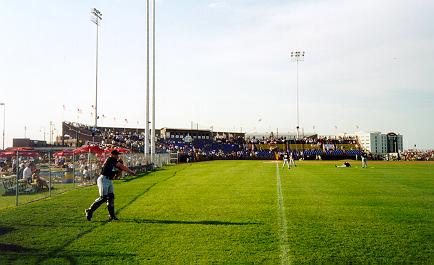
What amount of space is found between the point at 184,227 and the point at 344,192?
379 inches

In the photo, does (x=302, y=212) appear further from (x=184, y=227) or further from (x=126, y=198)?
(x=126, y=198)

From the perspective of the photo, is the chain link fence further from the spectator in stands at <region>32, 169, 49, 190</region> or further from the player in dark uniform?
the player in dark uniform

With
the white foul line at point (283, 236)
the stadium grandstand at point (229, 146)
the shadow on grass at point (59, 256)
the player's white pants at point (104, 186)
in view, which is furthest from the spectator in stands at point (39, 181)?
the stadium grandstand at point (229, 146)

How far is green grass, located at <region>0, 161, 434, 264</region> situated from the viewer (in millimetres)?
7102

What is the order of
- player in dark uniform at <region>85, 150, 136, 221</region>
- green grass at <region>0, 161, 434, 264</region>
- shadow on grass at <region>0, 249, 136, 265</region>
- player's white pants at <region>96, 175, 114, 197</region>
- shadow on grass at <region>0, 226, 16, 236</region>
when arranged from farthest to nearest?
player's white pants at <region>96, 175, 114, 197</region>, player in dark uniform at <region>85, 150, 136, 221</region>, shadow on grass at <region>0, 226, 16, 236</region>, green grass at <region>0, 161, 434, 264</region>, shadow on grass at <region>0, 249, 136, 265</region>

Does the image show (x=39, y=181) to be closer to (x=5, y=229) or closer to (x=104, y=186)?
(x=104, y=186)

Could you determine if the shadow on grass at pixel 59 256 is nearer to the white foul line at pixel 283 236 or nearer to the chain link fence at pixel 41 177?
the white foul line at pixel 283 236

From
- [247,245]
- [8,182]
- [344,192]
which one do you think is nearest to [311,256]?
[247,245]

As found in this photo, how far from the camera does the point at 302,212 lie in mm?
11750

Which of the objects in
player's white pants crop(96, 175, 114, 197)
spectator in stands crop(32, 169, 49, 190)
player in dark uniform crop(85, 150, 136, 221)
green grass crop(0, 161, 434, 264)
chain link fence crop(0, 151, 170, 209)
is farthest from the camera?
spectator in stands crop(32, 169, 49, 190)

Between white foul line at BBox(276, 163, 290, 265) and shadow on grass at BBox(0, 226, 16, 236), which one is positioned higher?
white foul line at BBox(276, 163, 290, 265)

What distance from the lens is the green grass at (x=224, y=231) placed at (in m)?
7.10

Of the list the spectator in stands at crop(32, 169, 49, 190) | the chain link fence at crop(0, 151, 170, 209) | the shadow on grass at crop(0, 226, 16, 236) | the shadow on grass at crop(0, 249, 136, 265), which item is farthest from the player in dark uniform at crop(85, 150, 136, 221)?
the spectator in stands at crop(32, 169, 49, 190)

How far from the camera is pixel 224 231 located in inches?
364
